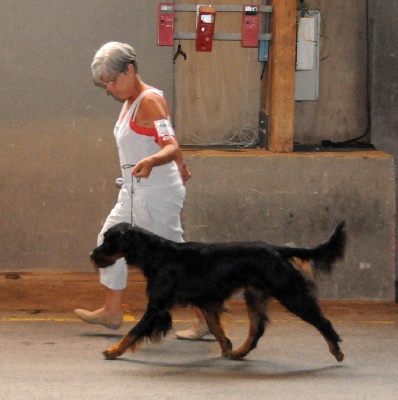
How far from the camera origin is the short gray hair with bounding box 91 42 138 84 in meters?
6.18

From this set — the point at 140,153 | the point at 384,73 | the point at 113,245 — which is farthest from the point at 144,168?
the point at 384,73

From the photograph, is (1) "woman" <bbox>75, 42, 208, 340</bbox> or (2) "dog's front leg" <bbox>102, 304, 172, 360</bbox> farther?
(1) "woman" <bbox>75, 42, 208, 340</bbox>

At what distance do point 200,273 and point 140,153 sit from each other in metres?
0.84

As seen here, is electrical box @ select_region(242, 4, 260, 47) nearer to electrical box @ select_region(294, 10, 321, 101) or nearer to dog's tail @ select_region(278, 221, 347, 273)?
electrical box @ select_region(294, 10, 321, 101)

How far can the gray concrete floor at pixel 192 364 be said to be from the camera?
5594 millimetres

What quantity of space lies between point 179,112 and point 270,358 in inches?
127

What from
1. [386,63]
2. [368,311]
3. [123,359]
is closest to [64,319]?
[123,359]

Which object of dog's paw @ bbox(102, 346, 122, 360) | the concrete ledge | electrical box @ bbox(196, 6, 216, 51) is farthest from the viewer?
the concrete ledge

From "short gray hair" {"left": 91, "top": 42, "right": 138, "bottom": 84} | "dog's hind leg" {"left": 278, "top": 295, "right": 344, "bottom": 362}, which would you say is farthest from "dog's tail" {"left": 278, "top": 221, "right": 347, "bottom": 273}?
"short gray hair" {"left": 91, "top": 42, "right": 138, "bottom": 84}

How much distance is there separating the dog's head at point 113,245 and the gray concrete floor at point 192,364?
0.62 meters

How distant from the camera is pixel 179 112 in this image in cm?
908

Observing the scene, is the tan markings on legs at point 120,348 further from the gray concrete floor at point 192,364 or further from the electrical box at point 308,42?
the electrical box at point 308,42

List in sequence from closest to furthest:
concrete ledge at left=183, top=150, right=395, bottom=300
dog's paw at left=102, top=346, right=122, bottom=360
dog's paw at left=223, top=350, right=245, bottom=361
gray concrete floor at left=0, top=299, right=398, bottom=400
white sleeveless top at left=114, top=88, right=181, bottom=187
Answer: gray concrete floor at left=0, top=299, right=398, bottom=400, dog's paw at left=102, top=346, right=122, bottom=360, white sleeveless top at left=114, top=88, right=181, bottom=187, dog's paw at left=223, top=350, right=245, bottom=361, concrete ledge at left=183, top=150, right=395, bottom=300

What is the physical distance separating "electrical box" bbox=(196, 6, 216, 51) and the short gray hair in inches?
76.8
